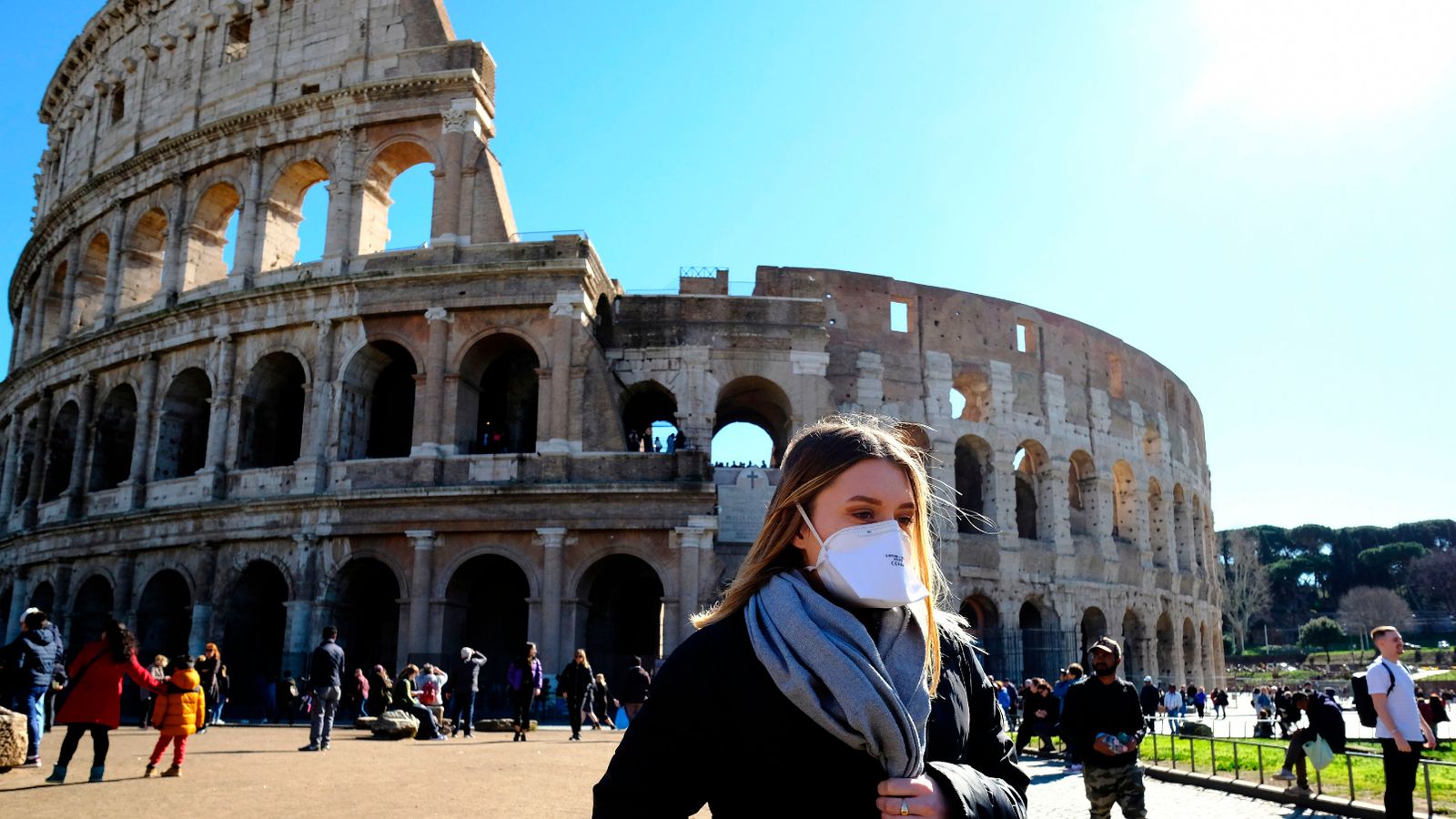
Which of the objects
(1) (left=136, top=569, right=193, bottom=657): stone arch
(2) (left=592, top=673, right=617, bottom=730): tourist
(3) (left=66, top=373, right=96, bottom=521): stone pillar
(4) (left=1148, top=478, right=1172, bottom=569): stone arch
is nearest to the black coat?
(2) (left=592, top=673, right=617, bottom=730): tourist

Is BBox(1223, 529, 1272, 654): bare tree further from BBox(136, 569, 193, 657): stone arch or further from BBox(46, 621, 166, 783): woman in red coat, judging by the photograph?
BBox(46, 621, 166, 783): woman in red coat

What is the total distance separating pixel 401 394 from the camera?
2403 centimetres

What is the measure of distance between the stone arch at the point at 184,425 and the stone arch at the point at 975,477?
1801 cm

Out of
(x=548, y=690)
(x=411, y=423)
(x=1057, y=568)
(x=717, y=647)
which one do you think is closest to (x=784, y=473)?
(x=717, y=647)

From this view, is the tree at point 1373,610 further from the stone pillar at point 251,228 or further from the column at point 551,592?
the stone pillar at point 251,228

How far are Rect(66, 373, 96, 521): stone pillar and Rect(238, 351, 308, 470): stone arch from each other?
4.85m

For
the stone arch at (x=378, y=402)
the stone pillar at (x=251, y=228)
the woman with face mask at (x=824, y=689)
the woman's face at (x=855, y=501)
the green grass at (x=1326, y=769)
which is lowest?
the green grass at (x=1326, y=769)

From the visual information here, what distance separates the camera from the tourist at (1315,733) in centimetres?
962

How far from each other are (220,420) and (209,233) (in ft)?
17.7

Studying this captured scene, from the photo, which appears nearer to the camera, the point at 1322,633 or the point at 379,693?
the point at 379,693

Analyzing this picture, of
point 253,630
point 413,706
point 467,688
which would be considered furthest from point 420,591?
point 413,706

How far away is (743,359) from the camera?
23.0 meters

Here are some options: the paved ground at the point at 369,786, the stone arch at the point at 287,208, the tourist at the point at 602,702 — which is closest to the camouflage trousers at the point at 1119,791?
the paved ground at the point at 369,786

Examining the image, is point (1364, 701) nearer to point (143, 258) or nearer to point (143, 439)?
point (143, 439)
